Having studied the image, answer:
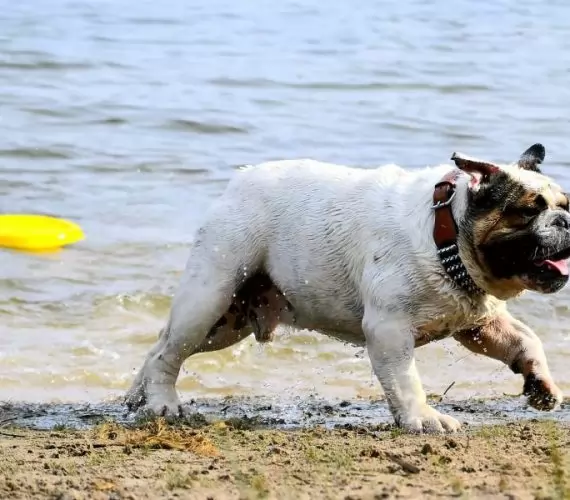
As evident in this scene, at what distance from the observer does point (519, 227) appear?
5.41 m

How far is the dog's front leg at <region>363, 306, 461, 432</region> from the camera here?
5.60 meters

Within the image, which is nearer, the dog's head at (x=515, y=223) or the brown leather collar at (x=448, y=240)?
the dog's head at (x=515, y=223)

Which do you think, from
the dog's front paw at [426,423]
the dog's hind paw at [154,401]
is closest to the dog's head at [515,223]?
the dog's front paw at [426,423]

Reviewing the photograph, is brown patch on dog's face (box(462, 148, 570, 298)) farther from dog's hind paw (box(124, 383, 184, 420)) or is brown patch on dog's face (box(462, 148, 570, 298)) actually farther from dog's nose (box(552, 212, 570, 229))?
dog's hind paw (box(124, 383, 184, 420))

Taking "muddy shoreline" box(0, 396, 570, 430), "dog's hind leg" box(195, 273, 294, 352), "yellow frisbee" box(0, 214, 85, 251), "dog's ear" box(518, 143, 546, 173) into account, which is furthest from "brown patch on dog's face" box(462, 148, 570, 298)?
"yellow frisbee" box(0, 214, 85, 251)

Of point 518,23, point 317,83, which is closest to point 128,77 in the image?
point 317,83

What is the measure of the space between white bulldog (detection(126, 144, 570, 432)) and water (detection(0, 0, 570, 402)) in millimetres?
982

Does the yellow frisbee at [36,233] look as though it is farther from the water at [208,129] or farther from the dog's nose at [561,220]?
the dog's nose at [561,220]

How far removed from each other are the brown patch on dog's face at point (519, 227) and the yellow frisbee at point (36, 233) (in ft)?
15.8

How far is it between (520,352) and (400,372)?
2.35 feet

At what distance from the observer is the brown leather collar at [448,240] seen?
555cm

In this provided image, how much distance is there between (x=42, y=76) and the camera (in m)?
16.0

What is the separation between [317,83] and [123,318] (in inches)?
327

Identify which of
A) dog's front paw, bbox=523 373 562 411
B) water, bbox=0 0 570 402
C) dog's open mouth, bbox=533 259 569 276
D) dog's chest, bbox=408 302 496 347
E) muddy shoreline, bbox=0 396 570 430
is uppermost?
dog's open mouth, bbox=533 259 569 276
